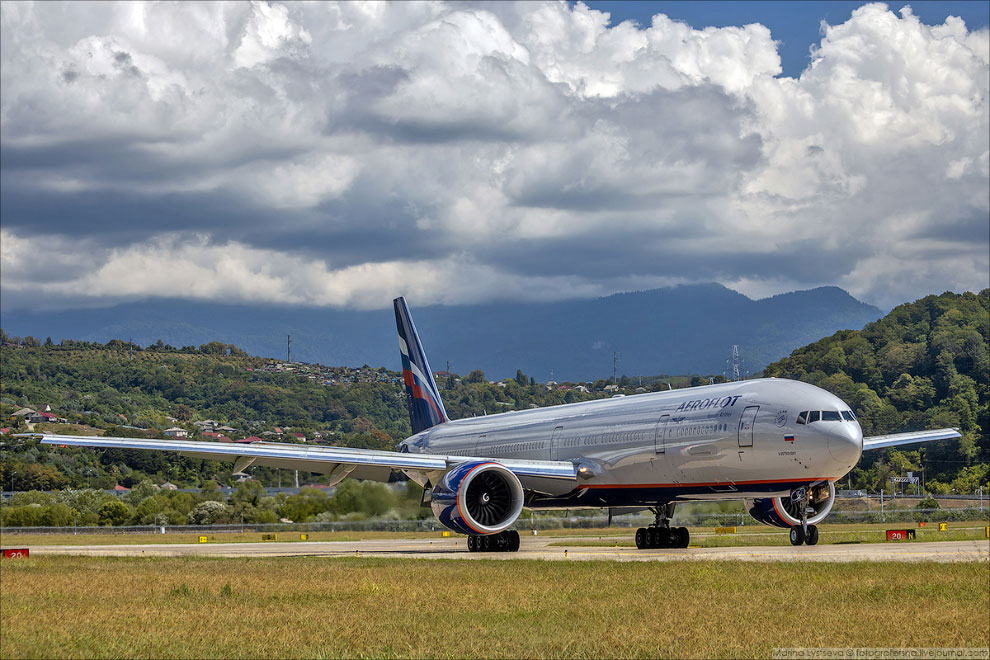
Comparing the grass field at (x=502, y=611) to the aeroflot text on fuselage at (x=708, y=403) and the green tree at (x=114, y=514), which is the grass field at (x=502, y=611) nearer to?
the aeroflot text on fuselage at (x=708, y=403)

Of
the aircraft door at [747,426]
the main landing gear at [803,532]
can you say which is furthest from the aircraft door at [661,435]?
the main landing gear at [803,532]

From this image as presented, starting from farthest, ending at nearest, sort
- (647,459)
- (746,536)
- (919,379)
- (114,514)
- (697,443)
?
(919,379) < (114,514) < (746,536) < (647,459) < (697,443)

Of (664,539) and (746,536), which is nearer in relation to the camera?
(664,539)

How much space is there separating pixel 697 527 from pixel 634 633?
46517 millimetres

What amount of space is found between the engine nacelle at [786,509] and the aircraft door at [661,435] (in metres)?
3.18

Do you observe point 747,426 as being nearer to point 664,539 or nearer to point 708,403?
point 708,403

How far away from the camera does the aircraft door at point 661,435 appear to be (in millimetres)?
34656

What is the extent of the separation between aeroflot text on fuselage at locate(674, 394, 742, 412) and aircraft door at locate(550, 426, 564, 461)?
643 centimetres

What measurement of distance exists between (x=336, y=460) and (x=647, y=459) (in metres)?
9.91

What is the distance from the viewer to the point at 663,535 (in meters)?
37.2

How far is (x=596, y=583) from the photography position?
23.0 m

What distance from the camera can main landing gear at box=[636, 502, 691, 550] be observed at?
37000 mm

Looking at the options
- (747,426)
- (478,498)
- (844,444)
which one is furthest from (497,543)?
(844,444)

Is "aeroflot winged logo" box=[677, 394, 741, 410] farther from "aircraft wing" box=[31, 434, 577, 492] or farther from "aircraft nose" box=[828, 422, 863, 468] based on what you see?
"aircraft wing" box=[31, 434, 577, 492]
